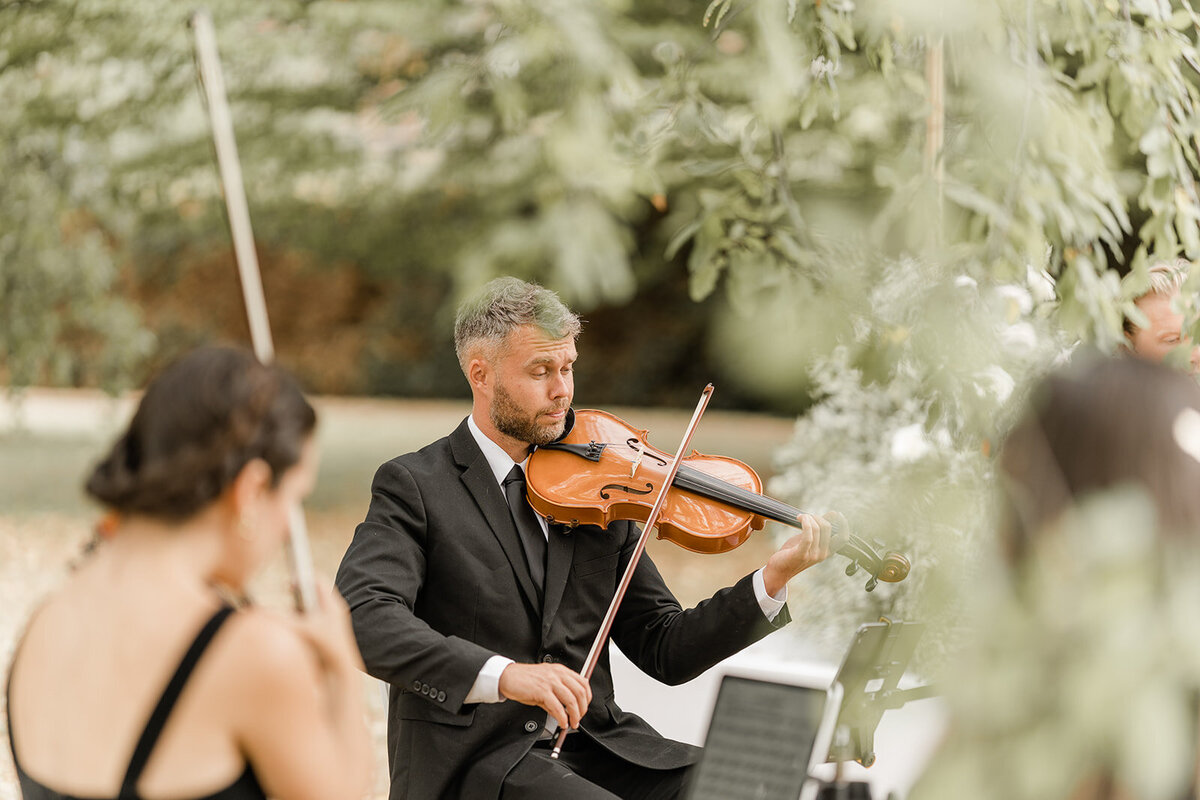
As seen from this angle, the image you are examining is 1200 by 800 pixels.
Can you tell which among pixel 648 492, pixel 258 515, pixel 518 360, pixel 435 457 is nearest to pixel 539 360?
pixel 518 360

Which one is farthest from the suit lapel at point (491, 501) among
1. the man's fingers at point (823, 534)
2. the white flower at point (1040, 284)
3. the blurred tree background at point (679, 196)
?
the white flower at point (1040, 284)

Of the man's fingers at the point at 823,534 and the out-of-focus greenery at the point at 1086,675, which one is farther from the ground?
the out-of-focus greenery at the point at 1086,675

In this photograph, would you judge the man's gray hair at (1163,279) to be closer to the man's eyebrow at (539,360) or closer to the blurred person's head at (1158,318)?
the blurred person's head at (1158,318)

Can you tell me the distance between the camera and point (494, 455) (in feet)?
8.45

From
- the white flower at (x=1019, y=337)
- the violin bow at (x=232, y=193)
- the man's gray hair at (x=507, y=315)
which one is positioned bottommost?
the white flower at (x=1019, y=337)

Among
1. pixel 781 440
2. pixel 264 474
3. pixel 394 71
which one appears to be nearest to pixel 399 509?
pixel 264 474

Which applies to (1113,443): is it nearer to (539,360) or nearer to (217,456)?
(217,456)

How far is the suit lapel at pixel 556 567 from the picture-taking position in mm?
2416

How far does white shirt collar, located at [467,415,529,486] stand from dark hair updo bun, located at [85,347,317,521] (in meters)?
1.11

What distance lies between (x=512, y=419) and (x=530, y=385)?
84 millimetres

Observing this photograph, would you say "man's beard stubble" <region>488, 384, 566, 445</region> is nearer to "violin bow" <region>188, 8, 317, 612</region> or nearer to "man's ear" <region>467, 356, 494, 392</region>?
"man's ear" <region>467, 356, 494, 392</region>

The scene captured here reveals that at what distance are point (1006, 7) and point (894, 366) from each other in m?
0.70

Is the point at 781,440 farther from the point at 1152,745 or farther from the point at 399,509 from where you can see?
the point at 1152,745

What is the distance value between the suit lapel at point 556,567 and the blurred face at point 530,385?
21cm
